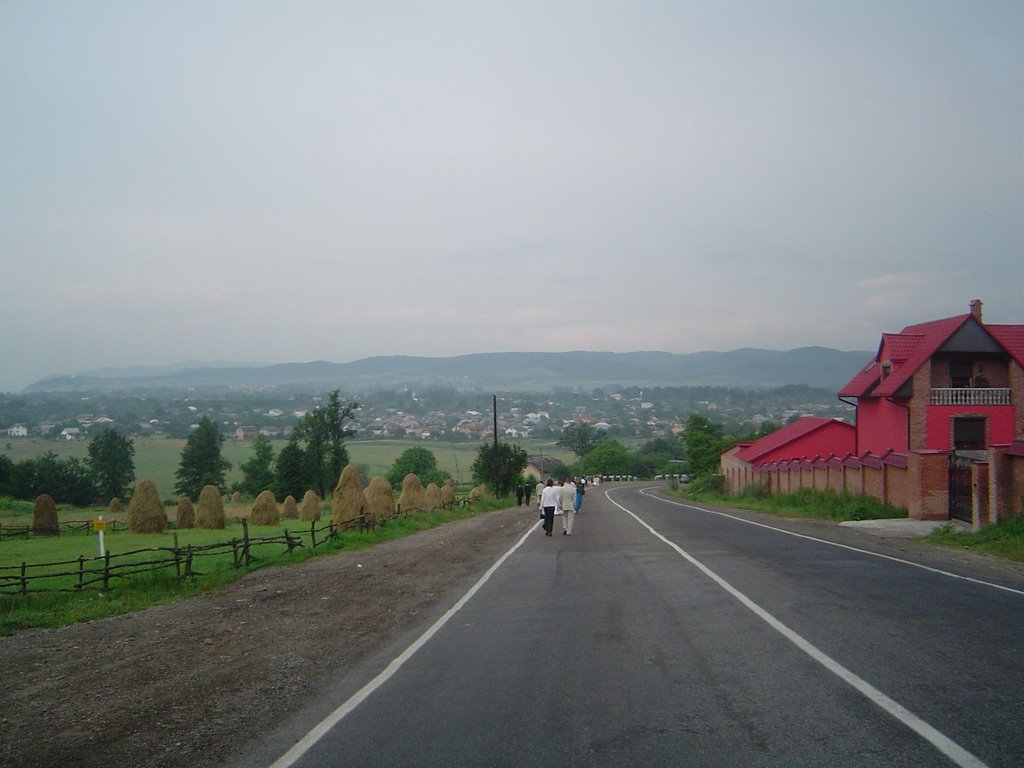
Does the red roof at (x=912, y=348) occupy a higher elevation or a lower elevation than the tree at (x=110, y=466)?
higher

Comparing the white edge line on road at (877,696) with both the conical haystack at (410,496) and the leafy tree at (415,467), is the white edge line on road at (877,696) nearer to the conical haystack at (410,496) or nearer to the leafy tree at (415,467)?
the conical haystack at (410,496)

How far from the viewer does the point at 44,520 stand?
4284 cm

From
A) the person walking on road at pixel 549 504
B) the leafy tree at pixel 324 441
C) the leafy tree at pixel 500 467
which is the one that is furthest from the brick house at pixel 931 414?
the leafy tree at pixel 324 441

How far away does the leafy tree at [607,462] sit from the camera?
134000 millimetres

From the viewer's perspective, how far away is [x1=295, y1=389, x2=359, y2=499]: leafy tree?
86438mm

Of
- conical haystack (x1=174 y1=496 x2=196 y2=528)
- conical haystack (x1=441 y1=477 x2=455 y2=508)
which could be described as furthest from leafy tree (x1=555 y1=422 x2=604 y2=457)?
conical haystack (x1=174 y1=496 x2=196 y2=528)

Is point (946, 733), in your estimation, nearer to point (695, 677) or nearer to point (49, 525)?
point (695, 677)

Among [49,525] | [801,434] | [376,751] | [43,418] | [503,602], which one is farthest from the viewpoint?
[43,418]

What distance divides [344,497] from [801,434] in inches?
1330

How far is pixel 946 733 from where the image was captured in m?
5.54

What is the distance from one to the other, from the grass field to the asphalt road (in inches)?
2512

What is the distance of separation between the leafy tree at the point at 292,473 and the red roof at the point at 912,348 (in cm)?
5893

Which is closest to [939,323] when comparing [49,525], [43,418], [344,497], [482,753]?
[344,497]

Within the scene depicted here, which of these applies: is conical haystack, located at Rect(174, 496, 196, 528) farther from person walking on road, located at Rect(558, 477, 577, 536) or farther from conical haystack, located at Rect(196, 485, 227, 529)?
person walking on road, located at Rect(558, 477, 577, 536)
